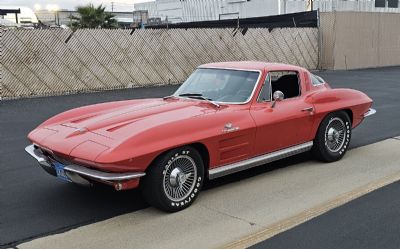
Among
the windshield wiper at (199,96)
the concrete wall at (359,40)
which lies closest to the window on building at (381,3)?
the concrete wall at (359,40)

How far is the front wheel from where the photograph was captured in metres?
6.46

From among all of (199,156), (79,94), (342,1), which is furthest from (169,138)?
(342,1)

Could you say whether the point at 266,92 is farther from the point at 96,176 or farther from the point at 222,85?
the point at 96,176

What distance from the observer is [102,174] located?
4.39 metres

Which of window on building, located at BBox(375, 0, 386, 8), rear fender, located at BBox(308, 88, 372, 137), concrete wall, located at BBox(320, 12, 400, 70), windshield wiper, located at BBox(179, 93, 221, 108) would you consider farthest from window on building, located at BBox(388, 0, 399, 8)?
windshield wiper, located at BBox(179, 93, 221, 108)

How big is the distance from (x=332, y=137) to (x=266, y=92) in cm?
135

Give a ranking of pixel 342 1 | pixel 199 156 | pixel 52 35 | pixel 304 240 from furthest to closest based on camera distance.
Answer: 1. pixel 342 1
2. pixel 52 35
3. pixel 199 156
4. pixel 304 240

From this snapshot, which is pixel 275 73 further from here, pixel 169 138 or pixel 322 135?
pixel 169 138

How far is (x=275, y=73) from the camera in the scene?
244 inches

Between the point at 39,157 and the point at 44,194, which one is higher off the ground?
the point at 39,157

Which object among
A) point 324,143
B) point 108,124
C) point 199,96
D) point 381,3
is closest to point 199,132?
point 108,124

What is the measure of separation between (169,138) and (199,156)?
0.44 meters

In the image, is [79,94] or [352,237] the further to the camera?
[79,94]

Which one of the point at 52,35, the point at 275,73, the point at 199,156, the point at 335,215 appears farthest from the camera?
the point at 52,35
